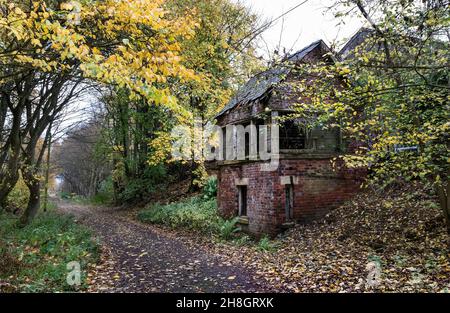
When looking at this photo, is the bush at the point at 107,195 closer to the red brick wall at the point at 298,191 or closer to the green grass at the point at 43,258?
the green grass at the point at 43,258

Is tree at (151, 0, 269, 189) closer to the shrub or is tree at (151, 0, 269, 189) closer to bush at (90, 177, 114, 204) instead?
the shrub

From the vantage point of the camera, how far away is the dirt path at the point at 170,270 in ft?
22.0

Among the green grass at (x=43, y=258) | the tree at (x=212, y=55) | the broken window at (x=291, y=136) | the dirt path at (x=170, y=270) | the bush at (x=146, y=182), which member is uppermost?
the tree at (x=212, y=55)

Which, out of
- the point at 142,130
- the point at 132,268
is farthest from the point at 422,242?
the point at 142,130

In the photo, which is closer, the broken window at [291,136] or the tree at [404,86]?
the tree at [404,86]

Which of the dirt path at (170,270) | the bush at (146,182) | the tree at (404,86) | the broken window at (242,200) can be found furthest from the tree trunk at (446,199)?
the bush at (146,182)

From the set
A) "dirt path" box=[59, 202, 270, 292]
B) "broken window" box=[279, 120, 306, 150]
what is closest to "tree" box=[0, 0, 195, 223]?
"dirt path" box=[59, 202, 270, 292]

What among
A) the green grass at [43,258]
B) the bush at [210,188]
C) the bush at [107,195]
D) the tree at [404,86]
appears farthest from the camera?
the bush at [107,195]

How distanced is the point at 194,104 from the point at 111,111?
1204cm

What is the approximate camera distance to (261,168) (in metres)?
11.9

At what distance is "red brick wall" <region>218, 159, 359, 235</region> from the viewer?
11.3m

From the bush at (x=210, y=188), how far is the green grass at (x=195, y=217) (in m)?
0.30
